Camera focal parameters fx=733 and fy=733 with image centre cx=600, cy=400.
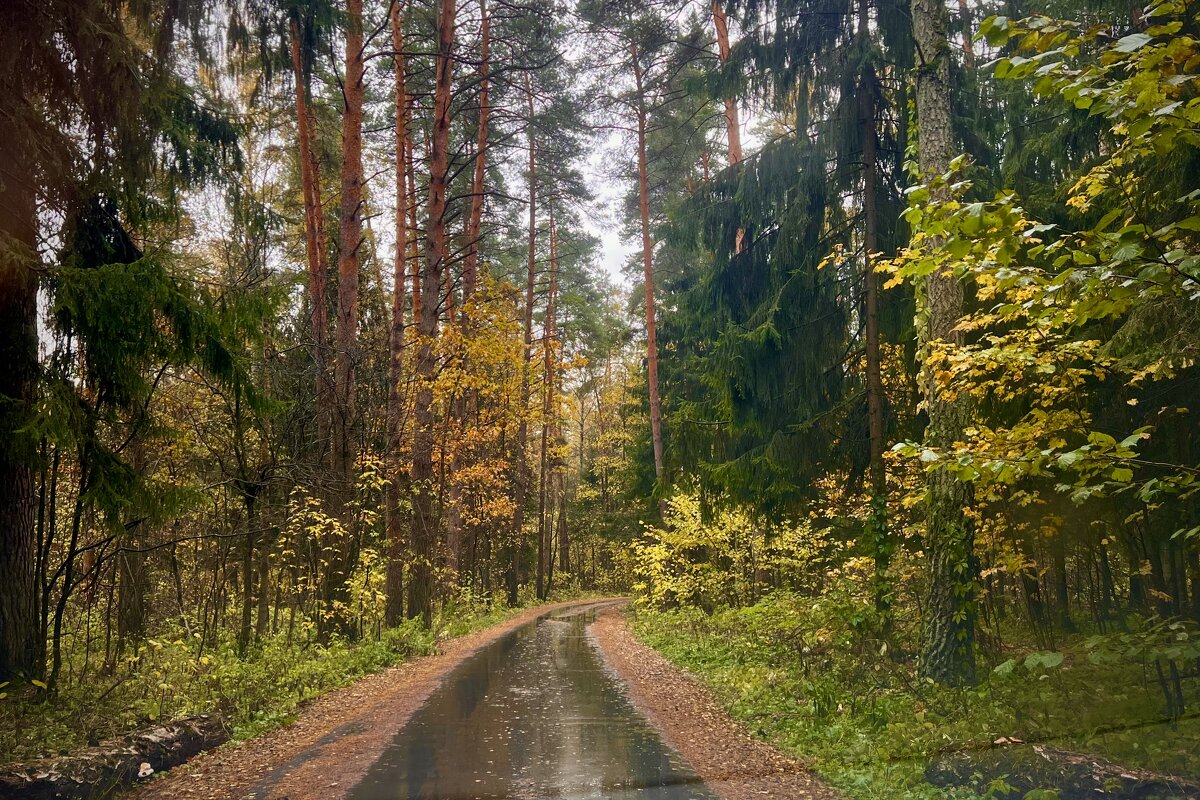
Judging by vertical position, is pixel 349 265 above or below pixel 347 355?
above

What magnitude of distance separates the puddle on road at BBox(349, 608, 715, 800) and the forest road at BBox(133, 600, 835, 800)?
0.05ft

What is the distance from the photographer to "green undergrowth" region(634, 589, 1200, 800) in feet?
16.8

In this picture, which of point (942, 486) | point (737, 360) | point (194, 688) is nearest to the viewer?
point (942, 486)

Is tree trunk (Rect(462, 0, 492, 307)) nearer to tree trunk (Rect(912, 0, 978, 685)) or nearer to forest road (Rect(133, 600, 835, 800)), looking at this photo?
forest road (Rect(133, 600, 835, 800))

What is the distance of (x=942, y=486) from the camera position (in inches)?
287

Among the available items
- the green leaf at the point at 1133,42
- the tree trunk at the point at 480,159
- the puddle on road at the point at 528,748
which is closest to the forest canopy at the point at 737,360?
the green leaf at the point at 1133,42

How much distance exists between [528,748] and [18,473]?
5.21 m

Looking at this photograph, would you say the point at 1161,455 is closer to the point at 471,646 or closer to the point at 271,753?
the point at 271,753

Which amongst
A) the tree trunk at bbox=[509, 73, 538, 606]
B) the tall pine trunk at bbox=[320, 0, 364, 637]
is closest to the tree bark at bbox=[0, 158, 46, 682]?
the tall pine trunk at bbox=[320, 0, 364, 637]

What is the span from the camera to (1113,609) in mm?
11062

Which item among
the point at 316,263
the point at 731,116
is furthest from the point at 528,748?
the point at 731,116

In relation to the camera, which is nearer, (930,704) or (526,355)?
(930,704)

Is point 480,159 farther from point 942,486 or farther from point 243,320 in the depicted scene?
point 942,486

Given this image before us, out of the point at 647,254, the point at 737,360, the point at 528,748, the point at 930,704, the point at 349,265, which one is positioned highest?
the point at 647,254
